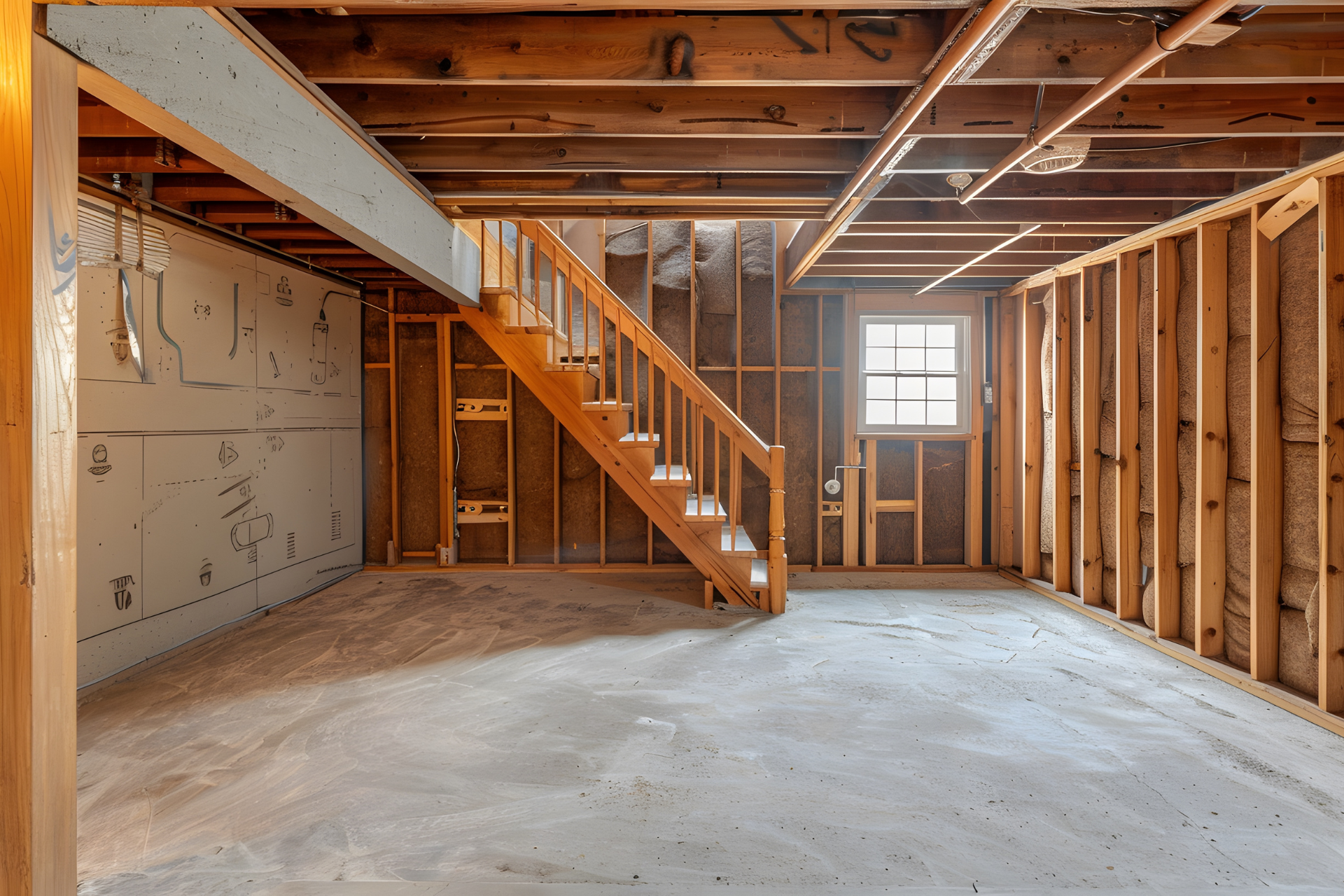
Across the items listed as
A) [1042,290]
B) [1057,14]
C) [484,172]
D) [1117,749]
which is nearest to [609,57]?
[484,172]

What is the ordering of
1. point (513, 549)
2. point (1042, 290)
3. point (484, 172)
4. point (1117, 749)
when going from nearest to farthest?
1. point (1117, 749)
2. point (484, 172)
3. point (1042, 290)
4. point (513, 549)

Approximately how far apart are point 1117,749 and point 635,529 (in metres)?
3.80

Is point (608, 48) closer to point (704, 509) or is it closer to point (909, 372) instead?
point (704, 509)

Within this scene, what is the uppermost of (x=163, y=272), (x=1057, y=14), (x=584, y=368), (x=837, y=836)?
(x=1057, y=14)

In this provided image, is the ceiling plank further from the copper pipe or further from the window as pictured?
the window

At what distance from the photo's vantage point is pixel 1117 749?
242cm

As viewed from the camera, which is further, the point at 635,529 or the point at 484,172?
the point at 635,529

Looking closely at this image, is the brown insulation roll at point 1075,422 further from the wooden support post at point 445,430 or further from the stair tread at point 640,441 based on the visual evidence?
the wooden support post at point 445,430

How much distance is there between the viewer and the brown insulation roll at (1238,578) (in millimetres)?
3123

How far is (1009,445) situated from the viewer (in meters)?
5.38

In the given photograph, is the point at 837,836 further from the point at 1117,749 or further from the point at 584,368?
the point at 584,368

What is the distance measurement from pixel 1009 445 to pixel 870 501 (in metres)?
1.34

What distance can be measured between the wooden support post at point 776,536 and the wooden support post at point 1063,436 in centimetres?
225

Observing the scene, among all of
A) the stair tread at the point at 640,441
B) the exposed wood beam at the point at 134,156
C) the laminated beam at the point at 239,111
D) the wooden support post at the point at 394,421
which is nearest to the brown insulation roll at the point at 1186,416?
the stair tread at the point at 640,441
